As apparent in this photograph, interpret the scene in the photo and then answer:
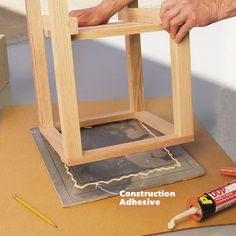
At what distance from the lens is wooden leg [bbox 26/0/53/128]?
1.05m

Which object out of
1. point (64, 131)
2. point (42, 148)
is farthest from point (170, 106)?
point (64, 131)

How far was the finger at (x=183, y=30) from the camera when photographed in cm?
82

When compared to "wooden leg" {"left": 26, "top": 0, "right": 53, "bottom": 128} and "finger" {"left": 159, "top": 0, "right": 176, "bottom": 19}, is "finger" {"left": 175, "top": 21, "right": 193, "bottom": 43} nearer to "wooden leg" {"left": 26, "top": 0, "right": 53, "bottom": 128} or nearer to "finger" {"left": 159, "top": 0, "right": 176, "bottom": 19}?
"finger" {"left": 159, "top": 0, "right": 176, "bottom": 19}

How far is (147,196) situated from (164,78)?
888 millimetres

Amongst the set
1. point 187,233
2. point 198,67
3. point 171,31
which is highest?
point 171,31

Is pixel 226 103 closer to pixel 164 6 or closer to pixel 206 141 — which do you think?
pixel 206 141

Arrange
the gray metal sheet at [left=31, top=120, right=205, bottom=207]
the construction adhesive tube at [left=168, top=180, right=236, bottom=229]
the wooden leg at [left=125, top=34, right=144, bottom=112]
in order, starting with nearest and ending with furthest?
the construction adhesive tube at [left=168, top=180, right=236, bottom=229] → the gray metal sheet at [left=31, top=120, right=205, bottom=207] → the wooden leg at [left=125, top=34, right=144, bottom=112]

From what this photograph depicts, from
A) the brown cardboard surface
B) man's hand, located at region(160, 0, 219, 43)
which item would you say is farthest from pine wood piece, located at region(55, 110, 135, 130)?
man's hand, located at region(160, 0, 219, 43)

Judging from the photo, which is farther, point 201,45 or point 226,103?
point 201,45

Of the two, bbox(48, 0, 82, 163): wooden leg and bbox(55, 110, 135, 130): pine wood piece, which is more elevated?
bbox(48, 0, 82, 163): wooden leg

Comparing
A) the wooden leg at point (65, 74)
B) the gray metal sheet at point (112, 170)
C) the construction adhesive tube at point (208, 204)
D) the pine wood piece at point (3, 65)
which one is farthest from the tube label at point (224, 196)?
the pine wood piece at point (3, 65)

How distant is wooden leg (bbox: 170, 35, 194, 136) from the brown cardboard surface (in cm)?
11

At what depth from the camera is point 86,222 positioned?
742 mm

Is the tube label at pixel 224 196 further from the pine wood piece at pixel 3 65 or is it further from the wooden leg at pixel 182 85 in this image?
the pine wood piece at pixel 3 65
